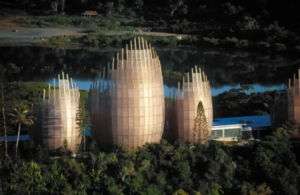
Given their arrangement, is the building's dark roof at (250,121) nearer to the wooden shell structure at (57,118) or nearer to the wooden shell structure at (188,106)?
the wooden shell structure at (188,106)

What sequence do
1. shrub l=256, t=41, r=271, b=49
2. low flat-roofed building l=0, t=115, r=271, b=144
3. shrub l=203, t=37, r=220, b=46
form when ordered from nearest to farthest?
low flat-roofed building l=0, t=115, r=271, b=144, shrub l=256, t=41, r=271, b=49, shrub l=203, t=37, r=220, b=46

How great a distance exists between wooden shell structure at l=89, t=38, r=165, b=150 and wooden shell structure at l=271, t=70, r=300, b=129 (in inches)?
170

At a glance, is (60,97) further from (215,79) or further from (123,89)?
(215,79)

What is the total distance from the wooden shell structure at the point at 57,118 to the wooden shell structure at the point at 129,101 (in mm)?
753

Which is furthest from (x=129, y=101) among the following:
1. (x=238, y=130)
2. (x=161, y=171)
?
(x=238, y=130)

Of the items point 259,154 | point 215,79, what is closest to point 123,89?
point 259,154

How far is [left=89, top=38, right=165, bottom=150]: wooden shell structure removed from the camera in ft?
76.4

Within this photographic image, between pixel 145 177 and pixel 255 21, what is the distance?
3925 cm

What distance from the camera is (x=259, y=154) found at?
76.2 ft

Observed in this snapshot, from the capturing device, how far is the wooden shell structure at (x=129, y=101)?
2330cm

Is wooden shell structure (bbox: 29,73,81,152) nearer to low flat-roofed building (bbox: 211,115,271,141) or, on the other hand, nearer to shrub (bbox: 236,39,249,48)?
low flat-roofed building (bbox: 211,115,271,141)

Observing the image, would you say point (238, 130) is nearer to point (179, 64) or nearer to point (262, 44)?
point (179, 64)

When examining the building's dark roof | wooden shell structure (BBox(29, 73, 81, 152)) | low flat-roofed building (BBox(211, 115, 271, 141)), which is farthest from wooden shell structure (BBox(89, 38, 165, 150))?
the building's dark roof

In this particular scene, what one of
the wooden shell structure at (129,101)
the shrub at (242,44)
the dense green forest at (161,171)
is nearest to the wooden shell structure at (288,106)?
the dense green forest at (161,171)
